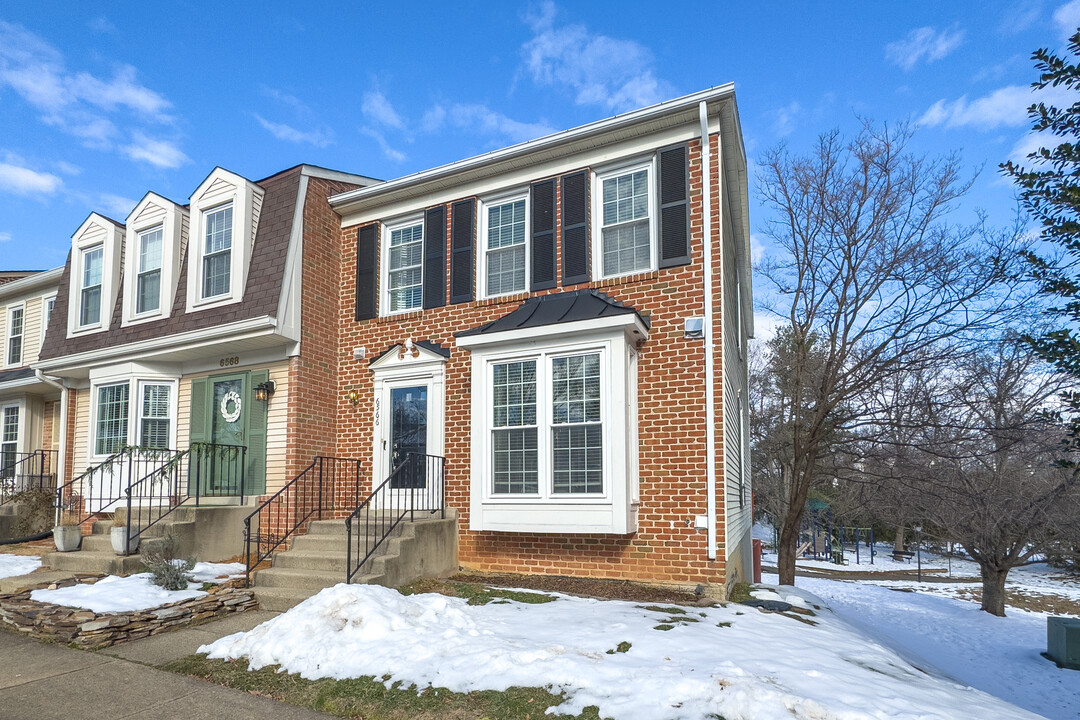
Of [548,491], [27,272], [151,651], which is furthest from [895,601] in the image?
[27,272]

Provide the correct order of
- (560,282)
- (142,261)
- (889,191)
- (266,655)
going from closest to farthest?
(266,655)
(560,282)
(142,261)
(889,191)

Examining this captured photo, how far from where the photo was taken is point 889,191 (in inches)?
609

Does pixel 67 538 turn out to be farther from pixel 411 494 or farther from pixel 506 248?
pixel 506 248

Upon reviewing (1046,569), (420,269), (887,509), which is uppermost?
(420,269)

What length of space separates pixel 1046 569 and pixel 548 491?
104ft

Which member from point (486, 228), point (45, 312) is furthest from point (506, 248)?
point (45, 312)

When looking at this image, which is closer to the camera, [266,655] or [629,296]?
[266,655]

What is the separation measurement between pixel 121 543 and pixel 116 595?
1.89 m

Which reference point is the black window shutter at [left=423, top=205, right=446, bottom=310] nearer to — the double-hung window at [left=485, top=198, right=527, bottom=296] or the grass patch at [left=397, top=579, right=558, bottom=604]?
the double-hung window at [left=485, top=198, right=527, bottom=296]

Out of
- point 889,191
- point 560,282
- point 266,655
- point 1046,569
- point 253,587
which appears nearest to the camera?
point 266,655

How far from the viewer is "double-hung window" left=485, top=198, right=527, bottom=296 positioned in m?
9.98

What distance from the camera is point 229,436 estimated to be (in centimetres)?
1105

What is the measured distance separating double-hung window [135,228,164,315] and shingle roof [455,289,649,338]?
611cm

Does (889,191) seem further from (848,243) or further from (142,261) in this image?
(142,261)
